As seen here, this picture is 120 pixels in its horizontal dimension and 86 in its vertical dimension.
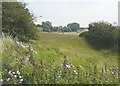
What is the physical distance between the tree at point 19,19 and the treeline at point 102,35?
954 centimetres

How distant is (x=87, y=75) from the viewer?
6.38 meters

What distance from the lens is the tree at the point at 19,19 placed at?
20.6 meters

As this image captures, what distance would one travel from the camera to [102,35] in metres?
34.2

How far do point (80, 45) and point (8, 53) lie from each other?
80.4 ft

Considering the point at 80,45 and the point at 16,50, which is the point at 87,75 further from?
the point at 80,45

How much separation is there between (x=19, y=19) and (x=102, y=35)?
1339 cm

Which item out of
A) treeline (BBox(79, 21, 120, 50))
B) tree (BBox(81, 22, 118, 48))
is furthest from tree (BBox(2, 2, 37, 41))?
tree (BBox(81, 22, 118, 48))

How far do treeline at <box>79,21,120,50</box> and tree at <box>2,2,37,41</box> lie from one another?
31.3 ft

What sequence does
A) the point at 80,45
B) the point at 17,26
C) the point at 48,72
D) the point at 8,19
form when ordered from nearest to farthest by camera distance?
the point at 48,72, the point at 8,19, the point at 17,26, the point at 80,45

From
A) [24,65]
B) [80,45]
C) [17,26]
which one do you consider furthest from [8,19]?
[24,65]

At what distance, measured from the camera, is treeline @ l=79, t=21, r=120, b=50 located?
32.6 m

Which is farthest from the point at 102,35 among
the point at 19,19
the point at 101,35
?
the point at 19,19

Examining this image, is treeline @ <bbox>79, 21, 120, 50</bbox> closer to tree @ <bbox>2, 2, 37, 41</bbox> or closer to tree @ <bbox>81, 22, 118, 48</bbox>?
tree @ <bbox>81, 22, 118, 48</bbox>

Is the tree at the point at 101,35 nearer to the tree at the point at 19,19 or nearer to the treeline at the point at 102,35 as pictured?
the treeline at the point at 102,35
